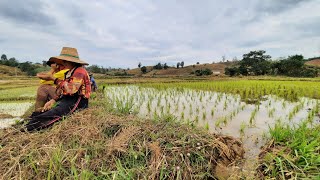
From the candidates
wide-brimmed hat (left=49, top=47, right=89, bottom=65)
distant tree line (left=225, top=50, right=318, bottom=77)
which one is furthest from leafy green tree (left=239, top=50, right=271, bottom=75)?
wide-brimmed hat (left=49, top=47, right=89, bottom=65)

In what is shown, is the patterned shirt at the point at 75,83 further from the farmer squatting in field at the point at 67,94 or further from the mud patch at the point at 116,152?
the mud patch at the point at 116,152

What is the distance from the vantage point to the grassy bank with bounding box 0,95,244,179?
6.80ft

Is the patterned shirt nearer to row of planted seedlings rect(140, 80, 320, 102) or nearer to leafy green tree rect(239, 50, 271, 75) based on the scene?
row of planted seedlings rect(140, 80, 320, 102)

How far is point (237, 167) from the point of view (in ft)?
7.57

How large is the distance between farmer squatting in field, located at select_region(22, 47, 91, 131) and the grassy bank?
0.72ft

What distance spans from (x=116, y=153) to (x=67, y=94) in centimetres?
151

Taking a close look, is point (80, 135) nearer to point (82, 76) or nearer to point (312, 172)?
point (82, 76)

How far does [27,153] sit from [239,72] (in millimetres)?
32729

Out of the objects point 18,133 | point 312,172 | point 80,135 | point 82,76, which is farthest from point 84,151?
point 312,172

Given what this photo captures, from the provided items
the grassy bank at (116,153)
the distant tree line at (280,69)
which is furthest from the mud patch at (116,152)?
the distant tree line at (280,69)

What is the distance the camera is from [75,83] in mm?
3346

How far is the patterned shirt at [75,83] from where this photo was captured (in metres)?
3.33

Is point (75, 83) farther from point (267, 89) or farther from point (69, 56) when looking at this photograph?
point (267, 89)

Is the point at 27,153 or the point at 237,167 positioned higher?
the point at 27,153
